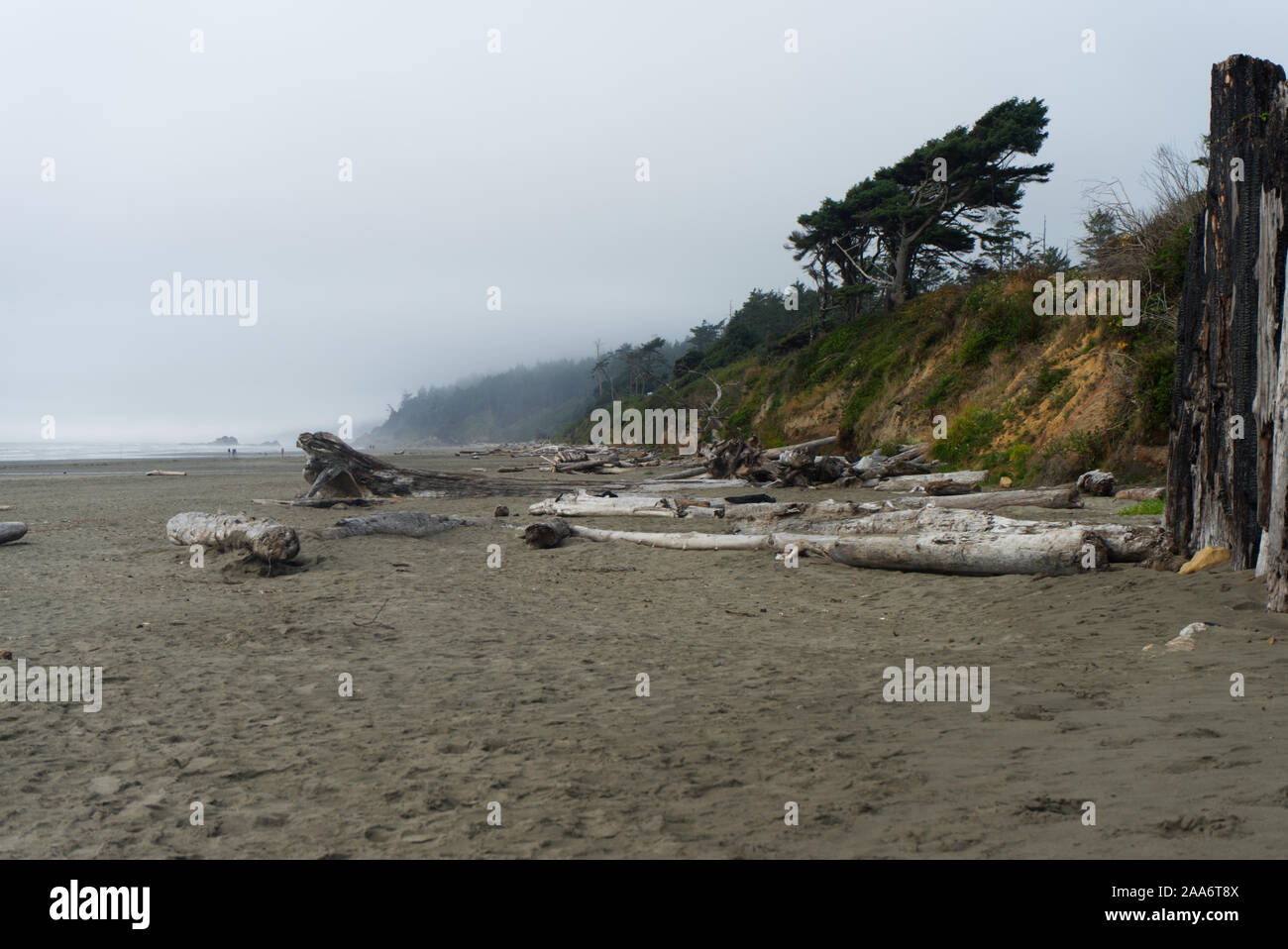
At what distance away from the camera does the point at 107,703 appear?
4.39m

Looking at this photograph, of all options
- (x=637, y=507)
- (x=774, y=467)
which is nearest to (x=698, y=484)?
(x=774, y=467)

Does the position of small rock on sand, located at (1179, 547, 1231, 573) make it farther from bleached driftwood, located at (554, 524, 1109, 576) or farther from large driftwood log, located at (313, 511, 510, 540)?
large driftwood log, located at (313, 511, 510, 540)

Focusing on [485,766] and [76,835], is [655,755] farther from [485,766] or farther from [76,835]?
[76,835]

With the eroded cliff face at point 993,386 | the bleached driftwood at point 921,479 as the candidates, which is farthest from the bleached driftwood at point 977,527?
the bleached driftwood at point 921,479

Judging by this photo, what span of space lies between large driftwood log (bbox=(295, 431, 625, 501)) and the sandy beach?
8.44 meters

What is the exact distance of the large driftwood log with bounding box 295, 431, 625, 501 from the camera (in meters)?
16.2

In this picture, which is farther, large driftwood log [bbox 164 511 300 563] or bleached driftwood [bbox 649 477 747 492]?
bleached driftwood [bbox 649 477 747 492]

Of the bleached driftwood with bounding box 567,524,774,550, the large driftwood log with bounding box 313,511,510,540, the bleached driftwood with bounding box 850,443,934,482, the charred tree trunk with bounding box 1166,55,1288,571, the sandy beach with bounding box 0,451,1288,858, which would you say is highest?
the charred tree trunk with bounding box 1166,55,1288,571

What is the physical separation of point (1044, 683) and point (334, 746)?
13.0 feet

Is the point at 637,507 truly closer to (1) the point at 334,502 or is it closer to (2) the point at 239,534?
(2) the point at 239,534

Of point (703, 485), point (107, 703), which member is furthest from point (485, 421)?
point (107, 703)

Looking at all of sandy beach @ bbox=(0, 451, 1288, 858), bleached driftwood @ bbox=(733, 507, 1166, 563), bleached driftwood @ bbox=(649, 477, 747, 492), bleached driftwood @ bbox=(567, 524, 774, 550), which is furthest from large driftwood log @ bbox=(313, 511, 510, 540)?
bleached driftwood @ bbox=(649, 477, 747, 492)

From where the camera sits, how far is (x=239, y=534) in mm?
9227

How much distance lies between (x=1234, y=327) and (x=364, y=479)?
15.4 meters
